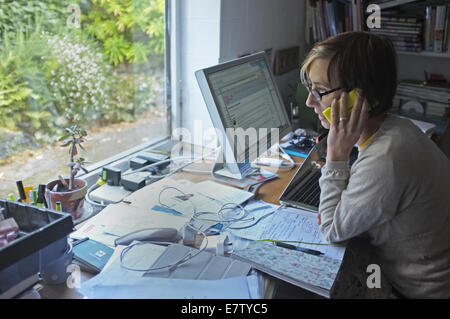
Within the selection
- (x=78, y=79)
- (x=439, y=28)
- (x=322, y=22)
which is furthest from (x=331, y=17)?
(x=78, y=79)

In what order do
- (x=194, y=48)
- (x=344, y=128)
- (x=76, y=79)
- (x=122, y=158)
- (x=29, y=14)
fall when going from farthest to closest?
(x=194, y=48)
(x=122, y=158)
(x=76, y=79)
(x=29, y=14)
(x=344, y=128)

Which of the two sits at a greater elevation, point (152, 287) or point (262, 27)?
point (262, 27)

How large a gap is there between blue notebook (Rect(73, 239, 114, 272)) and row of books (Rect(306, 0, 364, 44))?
1984mm

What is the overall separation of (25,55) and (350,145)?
1019mm

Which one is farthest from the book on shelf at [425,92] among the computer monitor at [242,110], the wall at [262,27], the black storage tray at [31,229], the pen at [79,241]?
the black storage tray at [31,229]

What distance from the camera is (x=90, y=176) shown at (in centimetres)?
158

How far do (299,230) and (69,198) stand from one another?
0.66 metres

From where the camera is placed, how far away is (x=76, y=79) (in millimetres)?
1543

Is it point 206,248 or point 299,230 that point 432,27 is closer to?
point 299,230

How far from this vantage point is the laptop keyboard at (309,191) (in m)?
1.37

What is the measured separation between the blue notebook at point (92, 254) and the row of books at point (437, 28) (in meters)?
2.15

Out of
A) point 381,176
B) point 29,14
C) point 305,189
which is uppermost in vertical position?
point 29,14
